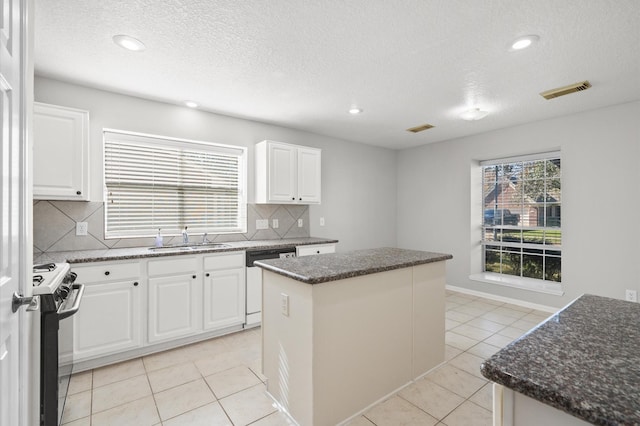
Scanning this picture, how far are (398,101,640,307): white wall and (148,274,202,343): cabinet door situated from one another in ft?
12.9

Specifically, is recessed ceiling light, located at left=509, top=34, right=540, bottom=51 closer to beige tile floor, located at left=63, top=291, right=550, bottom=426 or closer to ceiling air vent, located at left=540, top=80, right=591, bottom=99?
ceiling air vent, located at left=540, top=80, right=591, bottom=99

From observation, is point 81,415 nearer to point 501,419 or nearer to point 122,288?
point 122,288

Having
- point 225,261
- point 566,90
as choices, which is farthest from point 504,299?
point 225,261

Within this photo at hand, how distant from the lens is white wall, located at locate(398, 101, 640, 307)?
3316 millimetres

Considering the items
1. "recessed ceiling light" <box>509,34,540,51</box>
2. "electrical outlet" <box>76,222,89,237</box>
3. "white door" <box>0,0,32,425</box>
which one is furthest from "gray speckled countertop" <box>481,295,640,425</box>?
"electrical outlet" <box>76,222,89,237</box>

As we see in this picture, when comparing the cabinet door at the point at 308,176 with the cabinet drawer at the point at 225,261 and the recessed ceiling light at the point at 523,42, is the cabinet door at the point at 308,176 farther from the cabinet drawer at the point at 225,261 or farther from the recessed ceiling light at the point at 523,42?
the recessed ceiling light at the point at 523,42

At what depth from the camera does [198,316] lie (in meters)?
3.01

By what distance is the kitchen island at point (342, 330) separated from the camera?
176 cm

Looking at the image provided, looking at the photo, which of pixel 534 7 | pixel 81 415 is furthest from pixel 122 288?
pixel 534 7

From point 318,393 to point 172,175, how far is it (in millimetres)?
2814

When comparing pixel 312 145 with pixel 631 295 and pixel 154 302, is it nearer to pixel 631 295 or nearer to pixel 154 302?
pixel 154 302

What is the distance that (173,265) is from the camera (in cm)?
287

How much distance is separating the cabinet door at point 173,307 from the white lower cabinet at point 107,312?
4.7 inches

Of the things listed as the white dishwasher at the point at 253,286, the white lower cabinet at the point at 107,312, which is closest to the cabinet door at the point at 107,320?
the white lower cabinet at the point at 107,312
